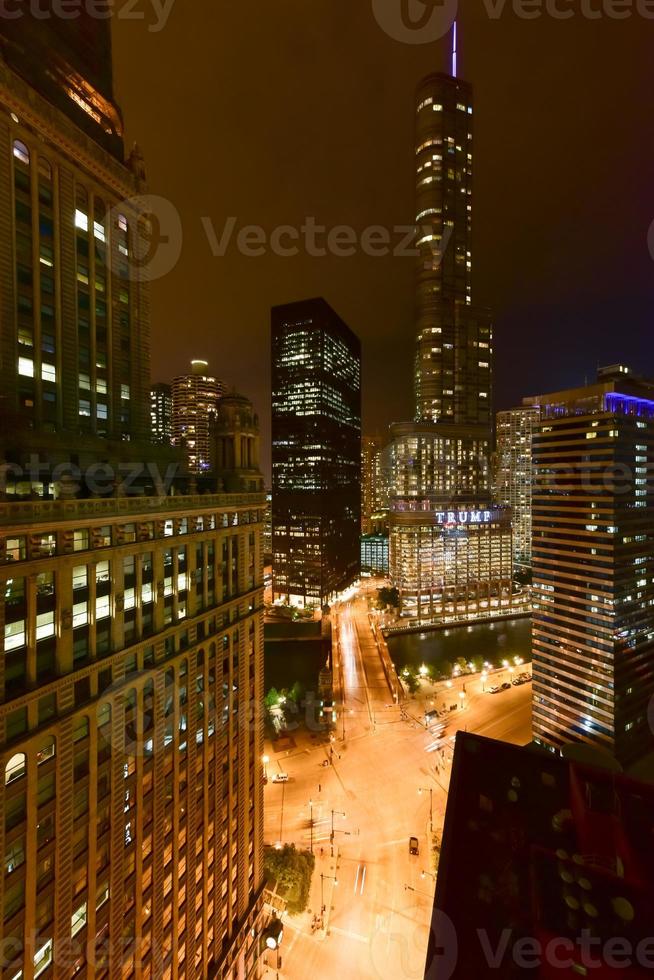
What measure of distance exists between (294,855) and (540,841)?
33.8 meters

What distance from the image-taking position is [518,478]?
189m

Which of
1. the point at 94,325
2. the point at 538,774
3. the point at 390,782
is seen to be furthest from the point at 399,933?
the point at 94,325

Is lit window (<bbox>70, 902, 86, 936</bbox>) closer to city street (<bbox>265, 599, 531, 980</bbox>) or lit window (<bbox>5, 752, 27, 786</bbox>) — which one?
lit window (<bbox>5, 752, 27, 786</bbox>)

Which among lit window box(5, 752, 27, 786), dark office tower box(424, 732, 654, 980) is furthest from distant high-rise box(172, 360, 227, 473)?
dark office tower box(424, 732, 654, 980)

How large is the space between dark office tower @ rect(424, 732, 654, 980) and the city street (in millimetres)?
29308

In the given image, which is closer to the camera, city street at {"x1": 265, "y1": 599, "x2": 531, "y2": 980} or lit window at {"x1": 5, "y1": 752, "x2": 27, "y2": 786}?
lit window at {"x1": 5, "y1": 752, "x2": 27, "y2": 786}

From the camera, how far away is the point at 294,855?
39.4 meters

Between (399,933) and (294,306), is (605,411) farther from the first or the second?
(294,306)

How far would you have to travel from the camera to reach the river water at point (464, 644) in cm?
9375

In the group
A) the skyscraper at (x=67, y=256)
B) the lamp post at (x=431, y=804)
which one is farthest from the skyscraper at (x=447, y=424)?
the skyscraper at (x=67, y=256)

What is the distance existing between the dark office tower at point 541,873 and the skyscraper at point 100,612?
17892mm

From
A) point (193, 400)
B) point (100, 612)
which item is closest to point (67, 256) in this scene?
point (100, 612)

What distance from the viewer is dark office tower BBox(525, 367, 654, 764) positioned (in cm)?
5466

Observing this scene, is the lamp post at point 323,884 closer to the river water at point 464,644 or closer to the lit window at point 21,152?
the river water at point 464,644
